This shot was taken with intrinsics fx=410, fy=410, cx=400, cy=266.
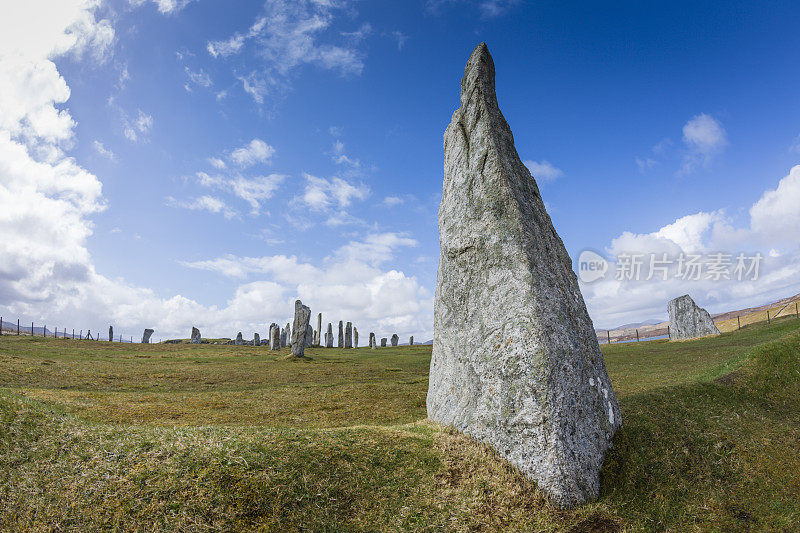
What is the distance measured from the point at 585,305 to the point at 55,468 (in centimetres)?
1031

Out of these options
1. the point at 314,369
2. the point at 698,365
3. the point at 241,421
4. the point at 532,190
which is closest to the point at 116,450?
the point at 241,421

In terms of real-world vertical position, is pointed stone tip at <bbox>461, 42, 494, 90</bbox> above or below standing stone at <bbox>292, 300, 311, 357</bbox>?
above

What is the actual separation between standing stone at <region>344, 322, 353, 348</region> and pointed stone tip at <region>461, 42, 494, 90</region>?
50698 mm

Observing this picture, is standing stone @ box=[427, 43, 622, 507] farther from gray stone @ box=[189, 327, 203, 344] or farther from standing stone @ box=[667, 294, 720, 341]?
gray stone @ box=[189, 327, 203, 344]

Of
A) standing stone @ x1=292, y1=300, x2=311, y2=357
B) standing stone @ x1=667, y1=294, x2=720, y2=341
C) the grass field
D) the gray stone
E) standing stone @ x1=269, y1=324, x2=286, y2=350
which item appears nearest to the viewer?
the grass field

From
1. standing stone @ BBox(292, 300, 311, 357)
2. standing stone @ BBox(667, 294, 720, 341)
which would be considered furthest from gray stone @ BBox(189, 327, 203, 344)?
standing stone @ BBox(667, 294, 720, 341)

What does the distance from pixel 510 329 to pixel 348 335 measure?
53.5 m

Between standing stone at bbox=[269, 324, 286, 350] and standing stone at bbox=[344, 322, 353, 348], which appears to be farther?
standing stone at bbox=[344, 322, 353, 348]

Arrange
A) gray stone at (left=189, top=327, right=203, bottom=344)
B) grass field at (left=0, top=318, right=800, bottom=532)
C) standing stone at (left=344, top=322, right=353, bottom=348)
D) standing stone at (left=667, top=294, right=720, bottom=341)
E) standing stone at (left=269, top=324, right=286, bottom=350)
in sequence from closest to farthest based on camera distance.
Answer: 1. grass field at (left=0, top=318, right=800, bottom=532)
2. standing stone at (left=667, top=294, right=720, bottom=341)
3. standing stone at (left=269, top=324, right=286, bottom=350)
4. gray stone at (left=189, top=327, right=203, bottom=344)
5. standing stone at (left=344, top=322, right=353, bottom=348)

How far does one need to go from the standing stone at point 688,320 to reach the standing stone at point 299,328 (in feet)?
114

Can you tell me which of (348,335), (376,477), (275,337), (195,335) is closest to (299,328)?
(275,337)

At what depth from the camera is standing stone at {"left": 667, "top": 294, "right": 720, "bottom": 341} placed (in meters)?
37.8

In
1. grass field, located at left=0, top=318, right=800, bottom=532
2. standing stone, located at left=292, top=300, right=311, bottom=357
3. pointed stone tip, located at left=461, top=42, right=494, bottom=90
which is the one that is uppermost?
pointed stone tip, located at left=461, top=42, right=494, bottom=90

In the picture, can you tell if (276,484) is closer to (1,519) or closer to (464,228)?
(1,519)
